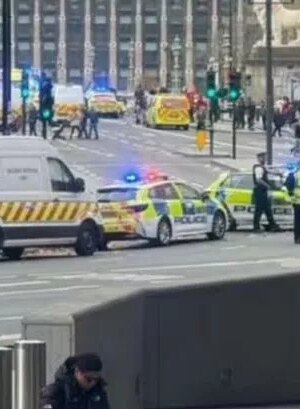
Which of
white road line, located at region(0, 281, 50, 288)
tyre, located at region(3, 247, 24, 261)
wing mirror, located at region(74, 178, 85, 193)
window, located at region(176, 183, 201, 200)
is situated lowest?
tyre, located at region(3, 247, 24, 261)

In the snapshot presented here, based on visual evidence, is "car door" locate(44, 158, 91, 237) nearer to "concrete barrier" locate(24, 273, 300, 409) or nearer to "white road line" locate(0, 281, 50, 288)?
"white road line" locate(0, 281, 50, 288)

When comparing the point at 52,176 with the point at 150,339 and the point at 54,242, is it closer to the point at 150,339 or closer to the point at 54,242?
the point at 54,242

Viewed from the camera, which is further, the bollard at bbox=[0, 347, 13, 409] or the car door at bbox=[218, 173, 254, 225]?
the car door at bbox=[218, 173, 254, 225]

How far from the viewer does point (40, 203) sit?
34.5 metres

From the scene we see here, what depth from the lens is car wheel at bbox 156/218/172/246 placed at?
38.4 meters

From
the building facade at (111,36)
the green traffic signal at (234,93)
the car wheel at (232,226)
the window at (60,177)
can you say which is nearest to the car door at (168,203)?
the window at (60,177)

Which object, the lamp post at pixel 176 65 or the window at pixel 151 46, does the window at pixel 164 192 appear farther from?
the window at pixel 151 46

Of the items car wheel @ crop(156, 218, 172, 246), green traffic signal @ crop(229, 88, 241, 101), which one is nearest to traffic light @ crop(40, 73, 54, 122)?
green traffic signal @ crop(229, 88, 241, 101)

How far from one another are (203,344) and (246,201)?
83.5 ft

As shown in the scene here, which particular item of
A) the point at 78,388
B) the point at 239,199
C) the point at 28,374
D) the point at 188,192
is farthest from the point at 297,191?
the point at 28,374

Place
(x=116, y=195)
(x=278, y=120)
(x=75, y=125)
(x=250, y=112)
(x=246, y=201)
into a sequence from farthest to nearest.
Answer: (x=250, y=112) → (x=75, y=125) → (x=278, y=120) → (x=246, y=201) → (x=116, y=195)

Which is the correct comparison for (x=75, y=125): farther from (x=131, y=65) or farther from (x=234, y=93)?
(x=131, y=65)

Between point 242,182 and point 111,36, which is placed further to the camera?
point 111,36

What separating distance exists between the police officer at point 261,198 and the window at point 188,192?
1.77 m
